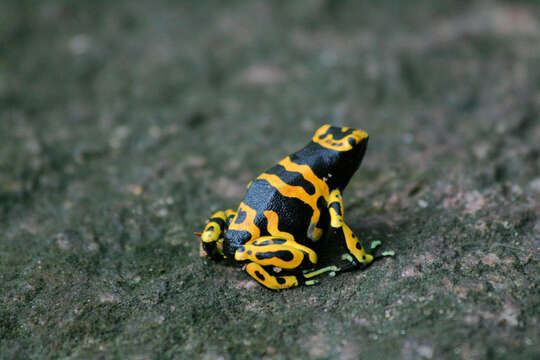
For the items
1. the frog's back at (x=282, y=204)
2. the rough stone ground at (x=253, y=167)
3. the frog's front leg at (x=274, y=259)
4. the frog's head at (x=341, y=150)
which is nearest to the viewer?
the rough stone ground at (x=253, y=167)

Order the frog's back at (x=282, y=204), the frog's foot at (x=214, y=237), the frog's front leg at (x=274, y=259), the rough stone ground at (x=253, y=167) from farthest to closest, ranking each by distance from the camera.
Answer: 1. the frog's foot at (x=214, y=237)
2. the frog's back at (x=282, y=204)
3. the frog's front leg at (x=274, y=259)
4. the rough stone ground at (x=253, y=167)

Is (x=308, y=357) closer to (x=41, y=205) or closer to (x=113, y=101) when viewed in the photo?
(x=41, y=205)

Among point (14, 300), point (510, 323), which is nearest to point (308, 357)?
point (510, 323)

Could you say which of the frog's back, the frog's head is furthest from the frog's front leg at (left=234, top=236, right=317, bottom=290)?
the frog's head

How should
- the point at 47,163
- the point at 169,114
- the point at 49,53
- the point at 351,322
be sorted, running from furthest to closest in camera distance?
the point at 49,53, the point at 169,114, the point at 47,163, the point at 351,322

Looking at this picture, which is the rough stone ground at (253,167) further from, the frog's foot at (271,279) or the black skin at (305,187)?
the black skin at (305,187)

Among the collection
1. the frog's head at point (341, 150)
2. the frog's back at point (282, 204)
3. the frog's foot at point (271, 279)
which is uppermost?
the frog's head at point (341, 150)

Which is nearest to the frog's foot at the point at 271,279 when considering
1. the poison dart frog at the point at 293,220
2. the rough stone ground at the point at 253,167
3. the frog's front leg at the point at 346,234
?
the poison dart frog at the point at 293,220
